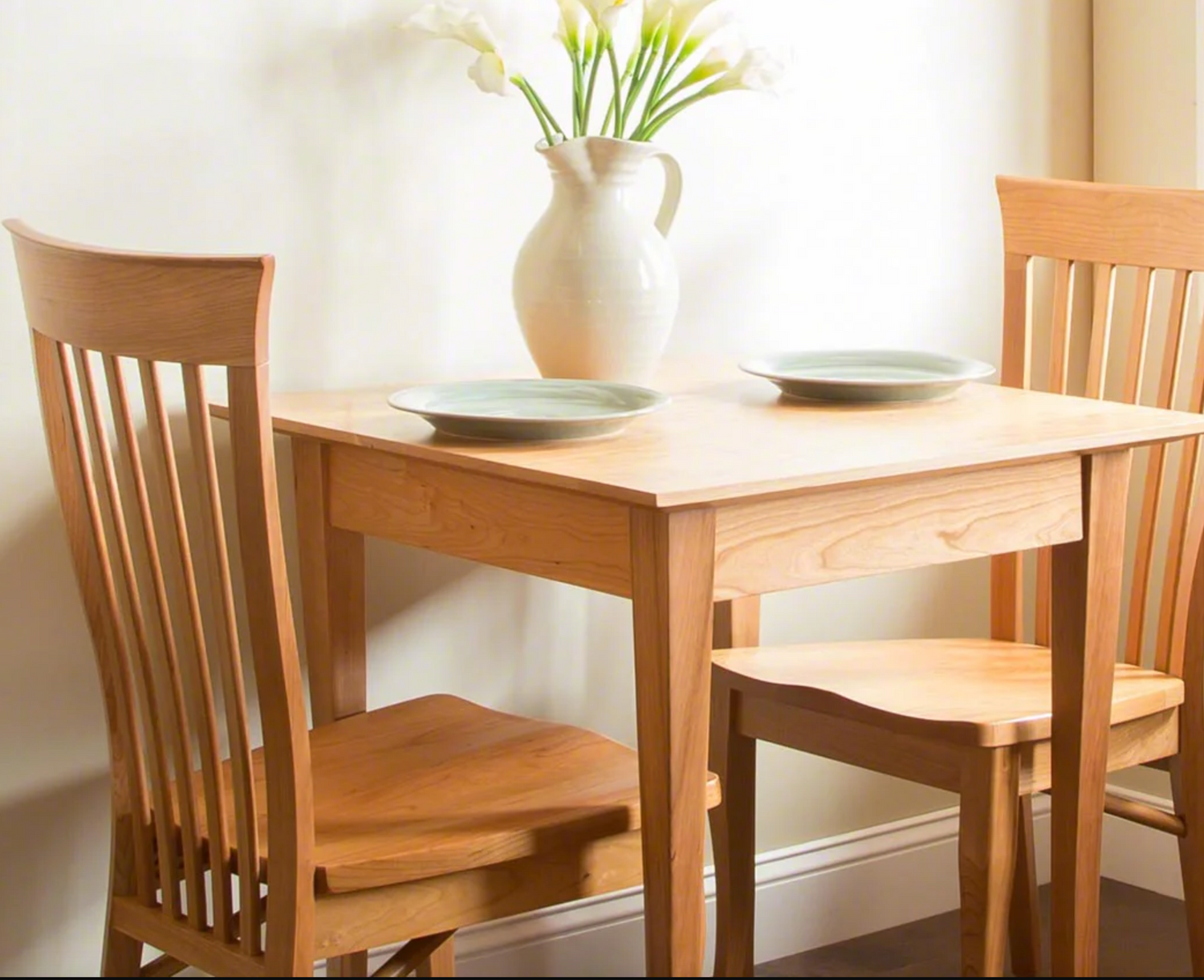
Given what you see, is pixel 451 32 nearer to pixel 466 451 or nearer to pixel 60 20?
pixel 60 20

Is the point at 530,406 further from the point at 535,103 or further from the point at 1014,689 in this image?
the point at 1014,689

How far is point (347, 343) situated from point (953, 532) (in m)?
0.79

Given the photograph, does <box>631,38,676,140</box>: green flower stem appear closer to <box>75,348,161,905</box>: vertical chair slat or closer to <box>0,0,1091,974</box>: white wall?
<box>0,0,1091,974</box>: white wall

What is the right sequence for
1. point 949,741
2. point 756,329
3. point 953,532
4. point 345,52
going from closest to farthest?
point 953,532, point 949,741, point 345,52, point 756,329

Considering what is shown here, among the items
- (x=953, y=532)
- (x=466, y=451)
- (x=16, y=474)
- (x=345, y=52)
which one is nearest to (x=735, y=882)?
(x=953, y=532)

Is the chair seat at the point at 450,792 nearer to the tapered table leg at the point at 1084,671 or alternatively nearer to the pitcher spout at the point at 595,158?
the tapered table leg at the point at 1084,671

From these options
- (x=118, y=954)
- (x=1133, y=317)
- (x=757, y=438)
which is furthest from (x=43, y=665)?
(x=1133, y=317)

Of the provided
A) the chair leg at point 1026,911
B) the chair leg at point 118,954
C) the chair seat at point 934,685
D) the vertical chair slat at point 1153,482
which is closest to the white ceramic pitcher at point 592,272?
the chair seat at point 934,685

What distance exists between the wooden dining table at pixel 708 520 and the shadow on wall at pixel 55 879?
0.29 meters

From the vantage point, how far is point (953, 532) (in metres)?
1.55

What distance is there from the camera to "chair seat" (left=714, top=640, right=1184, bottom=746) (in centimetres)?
175

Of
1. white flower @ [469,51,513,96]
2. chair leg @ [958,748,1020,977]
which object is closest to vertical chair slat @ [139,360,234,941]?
white flower @ [469,51,513,96]

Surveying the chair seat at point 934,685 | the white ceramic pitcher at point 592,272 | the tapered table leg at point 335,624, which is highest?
the white ceramic pitcher at point 592,272

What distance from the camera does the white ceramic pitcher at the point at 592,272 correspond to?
5.89 ft
